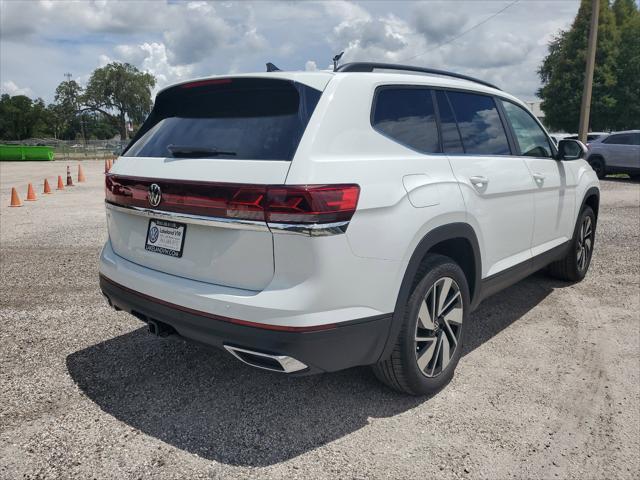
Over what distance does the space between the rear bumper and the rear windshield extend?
81cm

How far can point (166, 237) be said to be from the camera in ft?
9.59

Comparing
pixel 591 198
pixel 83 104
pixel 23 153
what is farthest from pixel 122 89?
pixel 591 198

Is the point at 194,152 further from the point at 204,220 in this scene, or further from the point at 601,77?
the point at 601,77

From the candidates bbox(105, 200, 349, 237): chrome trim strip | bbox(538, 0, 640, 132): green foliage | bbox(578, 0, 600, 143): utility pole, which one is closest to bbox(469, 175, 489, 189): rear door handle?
bbox(105, 200, 349, 237): chrome trim strip

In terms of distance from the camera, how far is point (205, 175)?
2.68 metres

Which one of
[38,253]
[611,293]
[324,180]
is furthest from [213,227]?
[38,253]

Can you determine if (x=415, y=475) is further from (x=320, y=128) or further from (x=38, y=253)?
(x=38, y=253)

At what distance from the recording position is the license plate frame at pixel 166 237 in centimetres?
284

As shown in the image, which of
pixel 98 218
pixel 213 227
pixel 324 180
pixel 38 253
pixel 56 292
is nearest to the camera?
pixel 324 180

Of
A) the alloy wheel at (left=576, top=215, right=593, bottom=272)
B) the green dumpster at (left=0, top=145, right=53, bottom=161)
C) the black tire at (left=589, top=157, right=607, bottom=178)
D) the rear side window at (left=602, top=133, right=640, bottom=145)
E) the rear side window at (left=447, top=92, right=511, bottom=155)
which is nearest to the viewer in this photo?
the rear side window at (left=447, top=92, right=511, bottom=155)

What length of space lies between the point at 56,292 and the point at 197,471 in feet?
11.5

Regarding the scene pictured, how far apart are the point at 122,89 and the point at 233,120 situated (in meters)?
106

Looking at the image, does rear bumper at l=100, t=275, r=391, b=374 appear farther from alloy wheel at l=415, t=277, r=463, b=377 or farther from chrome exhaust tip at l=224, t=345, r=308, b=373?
alloy wheel at l=415, t=277, r=463, b=377

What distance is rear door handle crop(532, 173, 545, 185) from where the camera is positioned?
14.2ft
